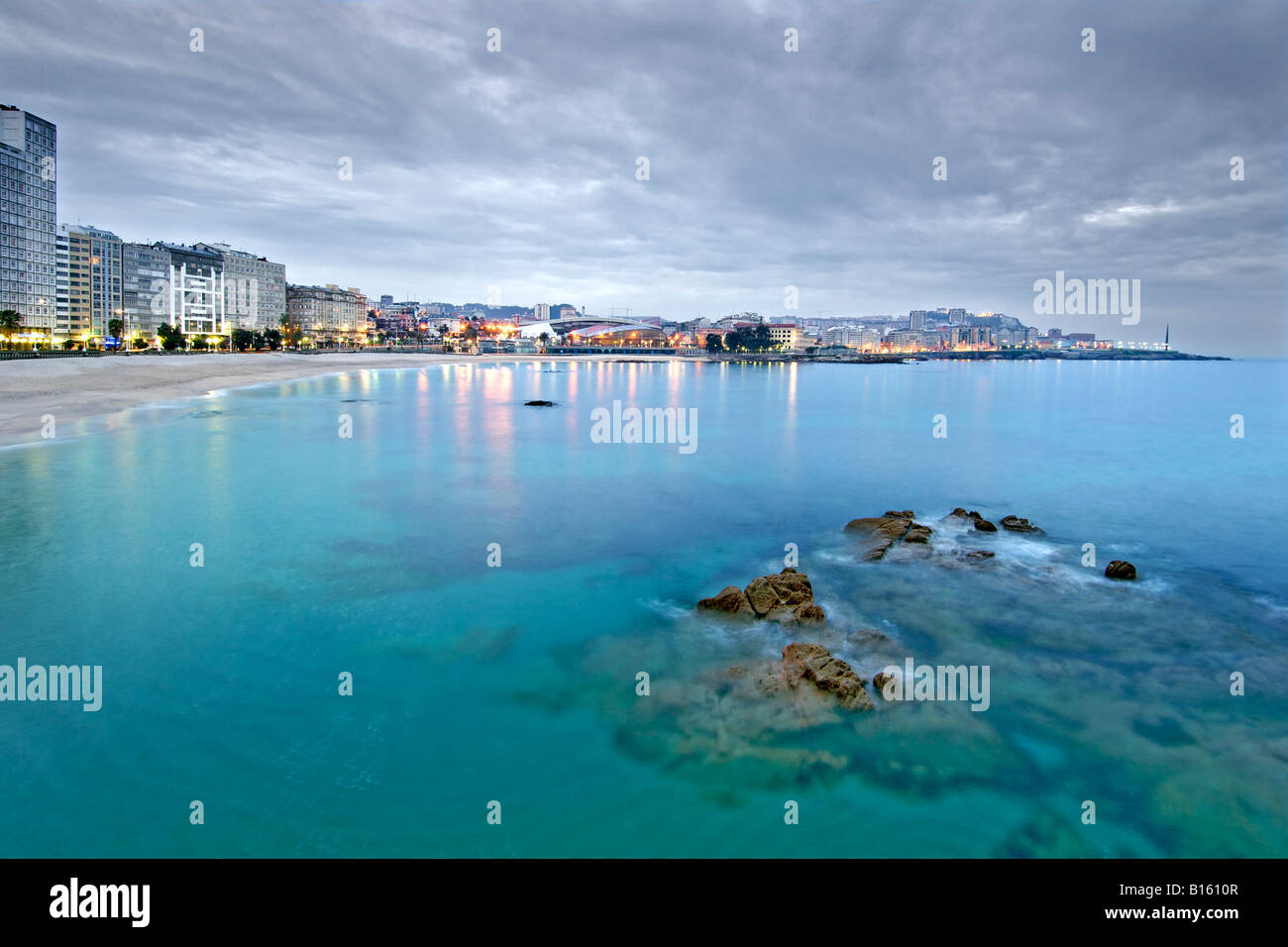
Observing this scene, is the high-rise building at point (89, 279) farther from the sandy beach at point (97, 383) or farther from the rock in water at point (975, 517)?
the rock in water at point (975, 517)

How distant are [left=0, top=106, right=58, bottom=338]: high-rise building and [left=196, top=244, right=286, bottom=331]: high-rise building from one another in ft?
177

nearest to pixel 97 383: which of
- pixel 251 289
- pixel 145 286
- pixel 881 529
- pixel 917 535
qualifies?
pixel 881 529

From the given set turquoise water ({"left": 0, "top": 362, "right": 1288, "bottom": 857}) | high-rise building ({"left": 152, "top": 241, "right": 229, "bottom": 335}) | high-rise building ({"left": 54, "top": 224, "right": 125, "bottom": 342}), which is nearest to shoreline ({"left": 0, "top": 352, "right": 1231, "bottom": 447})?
turquoise water ({"left": 0, "top": 362, "right": 1288, "bottom": 857})

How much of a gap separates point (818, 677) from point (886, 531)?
957 cm

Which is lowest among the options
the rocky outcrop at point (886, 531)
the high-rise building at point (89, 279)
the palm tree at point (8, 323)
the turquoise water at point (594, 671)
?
the turquoise water at point (594, 671)

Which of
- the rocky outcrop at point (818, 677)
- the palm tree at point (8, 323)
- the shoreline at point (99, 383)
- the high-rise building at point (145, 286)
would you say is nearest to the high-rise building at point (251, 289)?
the high-rise building at point (145, 286)

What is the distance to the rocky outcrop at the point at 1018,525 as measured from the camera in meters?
19.6

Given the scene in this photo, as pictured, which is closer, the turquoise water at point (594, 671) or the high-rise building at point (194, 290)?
the turquoise water at point (594, 671)

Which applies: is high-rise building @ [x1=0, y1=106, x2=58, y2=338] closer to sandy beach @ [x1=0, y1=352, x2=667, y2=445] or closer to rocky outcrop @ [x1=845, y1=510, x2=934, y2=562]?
sandy beach @ [x1=0, y1=352, x2=667, y2=445]

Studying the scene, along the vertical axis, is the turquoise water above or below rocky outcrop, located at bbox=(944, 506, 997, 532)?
below

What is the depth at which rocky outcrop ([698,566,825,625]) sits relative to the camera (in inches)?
492

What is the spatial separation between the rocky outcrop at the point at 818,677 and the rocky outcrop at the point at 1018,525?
38.5ft
